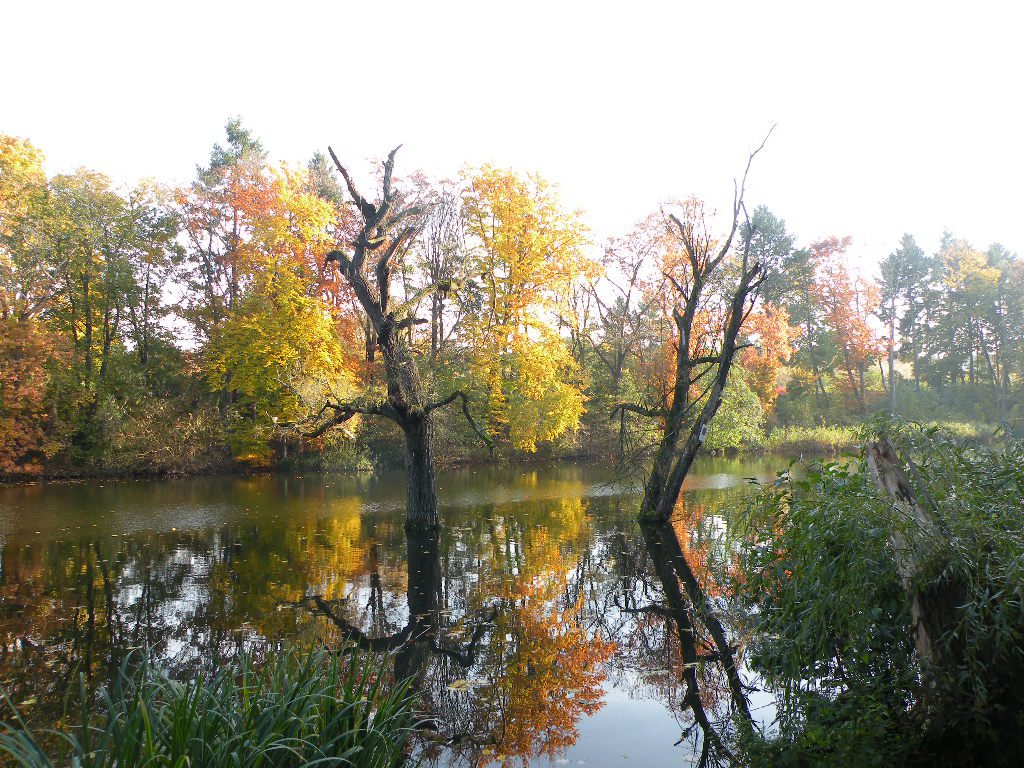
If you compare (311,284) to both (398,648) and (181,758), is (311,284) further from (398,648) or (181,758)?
(181,758)

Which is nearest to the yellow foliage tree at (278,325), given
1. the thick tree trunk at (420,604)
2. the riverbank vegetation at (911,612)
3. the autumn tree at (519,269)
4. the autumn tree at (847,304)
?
the autumn tree at (519,269)

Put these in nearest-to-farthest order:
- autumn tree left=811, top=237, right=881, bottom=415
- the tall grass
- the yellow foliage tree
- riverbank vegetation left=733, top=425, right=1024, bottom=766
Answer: the tall grass, riverbank vegetation left=733, top=425, right=1024, bottom=766, the yellow foliage tree, autumn tree left=811, top=237, right=881, bottom=415

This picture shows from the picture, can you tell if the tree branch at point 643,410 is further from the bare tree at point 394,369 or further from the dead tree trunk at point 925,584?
the dead tree trunk at point 925,584

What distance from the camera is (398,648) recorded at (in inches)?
256

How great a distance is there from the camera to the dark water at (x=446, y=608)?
510 centimetres

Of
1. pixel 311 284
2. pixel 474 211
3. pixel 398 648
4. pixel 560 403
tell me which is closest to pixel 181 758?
pixel 398 648

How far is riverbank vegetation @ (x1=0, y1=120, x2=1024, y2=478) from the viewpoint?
2364cm

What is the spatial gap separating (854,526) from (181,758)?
3.29 metres

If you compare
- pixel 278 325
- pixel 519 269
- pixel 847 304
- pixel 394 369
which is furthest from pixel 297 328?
pixel 847 304

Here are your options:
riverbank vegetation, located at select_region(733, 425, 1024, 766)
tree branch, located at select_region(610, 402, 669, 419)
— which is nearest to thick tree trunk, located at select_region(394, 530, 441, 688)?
riverbank vegetation, located at select_region(733, 425, 1024, 766)

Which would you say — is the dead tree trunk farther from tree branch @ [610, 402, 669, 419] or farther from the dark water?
tree branch @ [610, 402, 669, 419]

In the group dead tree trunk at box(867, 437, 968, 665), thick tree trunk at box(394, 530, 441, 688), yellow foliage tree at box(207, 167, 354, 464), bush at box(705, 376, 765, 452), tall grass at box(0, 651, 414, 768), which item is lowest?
thick tree trunk at box(394, 530, 441, 688)

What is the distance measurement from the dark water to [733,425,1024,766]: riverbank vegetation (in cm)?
110

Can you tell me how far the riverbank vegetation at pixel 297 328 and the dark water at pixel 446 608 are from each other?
19.9 feet
